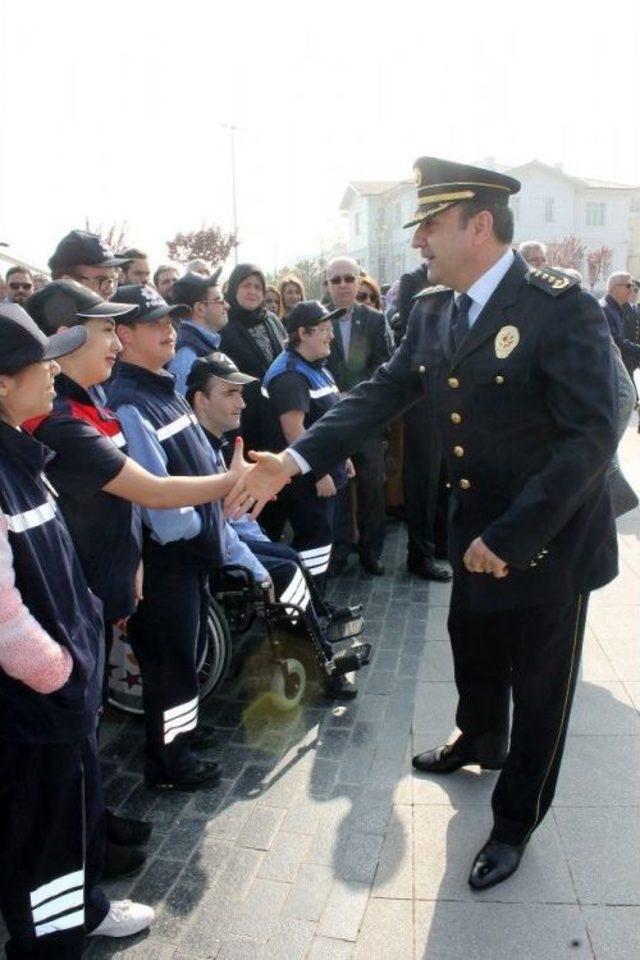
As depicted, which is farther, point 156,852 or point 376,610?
point 376,610

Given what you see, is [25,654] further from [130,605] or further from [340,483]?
[340,483]

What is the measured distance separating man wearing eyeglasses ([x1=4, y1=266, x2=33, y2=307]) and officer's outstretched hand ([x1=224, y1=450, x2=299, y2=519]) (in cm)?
497

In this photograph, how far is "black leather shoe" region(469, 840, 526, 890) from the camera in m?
2.53

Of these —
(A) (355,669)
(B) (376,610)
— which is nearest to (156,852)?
(A) (355,669)

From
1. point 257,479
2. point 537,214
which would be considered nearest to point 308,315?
point 257,479

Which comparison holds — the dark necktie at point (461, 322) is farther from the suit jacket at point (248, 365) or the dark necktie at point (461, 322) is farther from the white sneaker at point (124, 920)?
the suit jacket at point (248, 365)

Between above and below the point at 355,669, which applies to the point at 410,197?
above

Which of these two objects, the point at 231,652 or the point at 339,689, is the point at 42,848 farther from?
the point at 339,689

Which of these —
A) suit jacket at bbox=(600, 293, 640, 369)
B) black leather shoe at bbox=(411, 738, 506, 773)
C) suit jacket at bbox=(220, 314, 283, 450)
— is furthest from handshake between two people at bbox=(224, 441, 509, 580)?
suit jacket at bbox=(600, 293, 640, 369)

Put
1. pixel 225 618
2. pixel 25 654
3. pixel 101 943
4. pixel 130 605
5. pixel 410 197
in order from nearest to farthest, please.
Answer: pixel 25 654 → pixel 101 943 → pixel 130 605 → pixel 225 618 → pixel 410 197

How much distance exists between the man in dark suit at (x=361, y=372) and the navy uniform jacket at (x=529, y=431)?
119 inches

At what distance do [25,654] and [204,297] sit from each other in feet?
11.7

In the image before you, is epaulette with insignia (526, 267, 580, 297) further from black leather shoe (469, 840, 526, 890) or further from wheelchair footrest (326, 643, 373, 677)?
wheelchair footrest (326, 643, 373, 677)

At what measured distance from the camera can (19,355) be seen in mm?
1942
